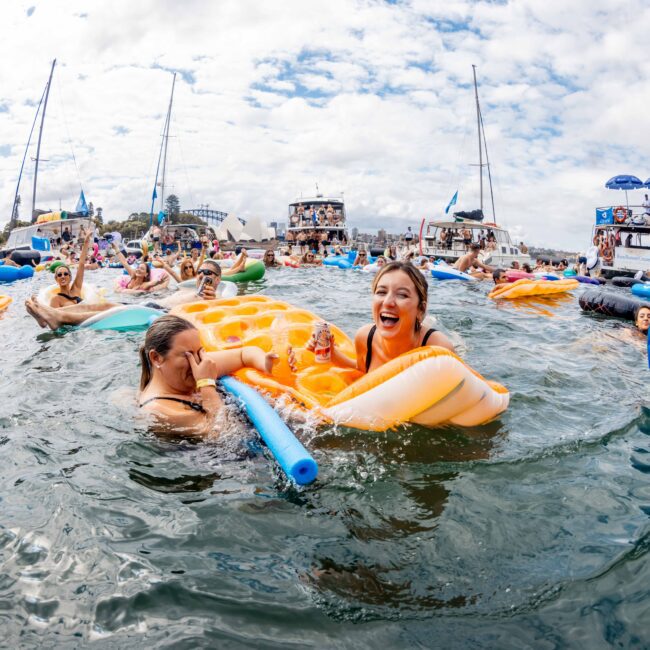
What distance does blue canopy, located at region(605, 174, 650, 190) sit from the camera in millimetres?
20672

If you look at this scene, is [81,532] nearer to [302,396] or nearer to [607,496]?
[302,396]

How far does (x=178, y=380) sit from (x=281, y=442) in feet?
3.44

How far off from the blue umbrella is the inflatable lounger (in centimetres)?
1417

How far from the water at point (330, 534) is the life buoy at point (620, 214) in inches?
711

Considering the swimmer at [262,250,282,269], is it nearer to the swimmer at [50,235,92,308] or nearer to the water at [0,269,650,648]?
the swimmer at [50,235,92,308]

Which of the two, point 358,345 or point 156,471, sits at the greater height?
point 358,345

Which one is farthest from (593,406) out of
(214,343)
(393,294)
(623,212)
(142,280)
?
(623,212)

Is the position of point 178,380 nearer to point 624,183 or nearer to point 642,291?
point 642,291

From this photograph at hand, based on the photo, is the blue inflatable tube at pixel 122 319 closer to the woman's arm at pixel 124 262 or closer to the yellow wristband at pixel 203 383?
the woman's arm at pixel 124 262

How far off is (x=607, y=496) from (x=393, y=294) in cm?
163

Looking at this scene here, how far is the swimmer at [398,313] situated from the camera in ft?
11.4

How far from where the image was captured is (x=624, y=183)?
2108 cm

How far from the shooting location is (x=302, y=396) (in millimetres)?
3615

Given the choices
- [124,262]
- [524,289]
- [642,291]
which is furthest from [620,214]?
[124,262]
